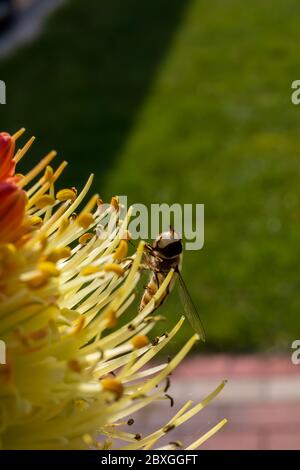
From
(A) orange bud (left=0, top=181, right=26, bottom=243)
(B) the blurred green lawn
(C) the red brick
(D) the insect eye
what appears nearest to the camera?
(A) orange bud (left=0, top=181, right=26, bottom=243)


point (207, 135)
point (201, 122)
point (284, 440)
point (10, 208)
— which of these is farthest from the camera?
point (201, 122)

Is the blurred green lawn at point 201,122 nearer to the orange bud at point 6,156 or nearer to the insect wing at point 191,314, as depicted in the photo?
the insect wing at point 191,314

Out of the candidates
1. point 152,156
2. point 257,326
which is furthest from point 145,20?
point 257,326

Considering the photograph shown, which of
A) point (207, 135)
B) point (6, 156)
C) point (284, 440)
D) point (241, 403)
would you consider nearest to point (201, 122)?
point (207, 135)

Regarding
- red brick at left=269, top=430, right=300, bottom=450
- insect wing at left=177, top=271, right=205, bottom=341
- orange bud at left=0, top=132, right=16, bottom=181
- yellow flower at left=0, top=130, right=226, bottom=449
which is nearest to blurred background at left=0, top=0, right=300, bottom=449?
red brick at left=269, top=430, right=300, bottom=450

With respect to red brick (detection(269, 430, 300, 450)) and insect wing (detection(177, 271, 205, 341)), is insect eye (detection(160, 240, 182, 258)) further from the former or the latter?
red brick (detection(269, 430, 300, 450))

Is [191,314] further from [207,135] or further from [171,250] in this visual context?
[207,135]

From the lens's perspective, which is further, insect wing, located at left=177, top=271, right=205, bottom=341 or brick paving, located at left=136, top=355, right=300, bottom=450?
brick paving, located at left=136, top=355, right=300, bottom=450
